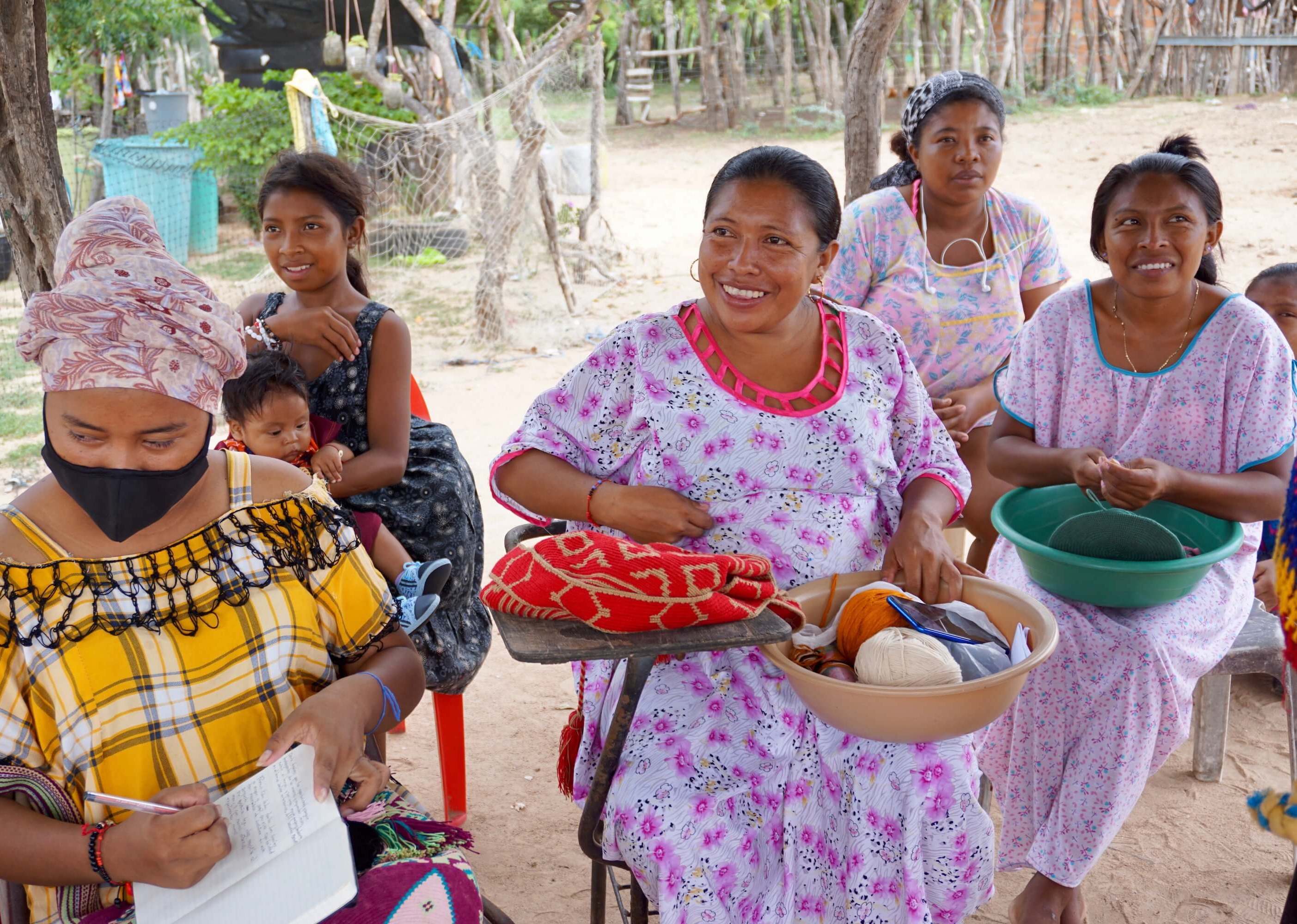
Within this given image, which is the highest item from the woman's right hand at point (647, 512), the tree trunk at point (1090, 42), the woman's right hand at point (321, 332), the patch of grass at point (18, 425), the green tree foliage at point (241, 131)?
the tree trunk at point (1090, 42)

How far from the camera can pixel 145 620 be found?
66.0 inches

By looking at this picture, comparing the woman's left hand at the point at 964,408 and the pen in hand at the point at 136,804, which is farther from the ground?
the woman's left hand at the point at 964,408

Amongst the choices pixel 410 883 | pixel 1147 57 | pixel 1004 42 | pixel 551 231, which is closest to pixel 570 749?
pixel 410 883

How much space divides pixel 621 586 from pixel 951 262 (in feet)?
7.27

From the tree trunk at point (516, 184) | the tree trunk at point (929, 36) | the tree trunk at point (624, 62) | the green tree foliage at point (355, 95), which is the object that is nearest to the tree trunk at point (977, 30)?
the tree trunk at point (929, 36)

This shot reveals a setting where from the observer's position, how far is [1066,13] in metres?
15.7

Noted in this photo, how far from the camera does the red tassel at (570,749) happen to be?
7.59ft

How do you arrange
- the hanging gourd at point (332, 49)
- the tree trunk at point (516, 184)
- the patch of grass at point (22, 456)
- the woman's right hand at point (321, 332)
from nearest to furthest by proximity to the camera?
1. the woman's right hand at point (321, 332)
2. the patch of grass at point (22, 456)
3. the tree trunk at point (516, 184)
4. the hanging gourd at point (332, 49)

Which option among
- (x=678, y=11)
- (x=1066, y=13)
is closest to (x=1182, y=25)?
(x=1066, y=13)

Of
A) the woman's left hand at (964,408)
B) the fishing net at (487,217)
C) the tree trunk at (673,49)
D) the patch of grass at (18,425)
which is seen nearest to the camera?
the woman's left hand at (964,408)

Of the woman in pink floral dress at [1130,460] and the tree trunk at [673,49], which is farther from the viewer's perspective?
the tree trunk at [673,49]

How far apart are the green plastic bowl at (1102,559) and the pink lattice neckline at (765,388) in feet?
2.08

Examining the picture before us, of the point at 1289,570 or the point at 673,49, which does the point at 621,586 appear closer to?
the point at 1289,570

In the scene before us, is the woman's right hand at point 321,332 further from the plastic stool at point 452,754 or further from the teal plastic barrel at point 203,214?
the teal plastic barrel at point 203,214
